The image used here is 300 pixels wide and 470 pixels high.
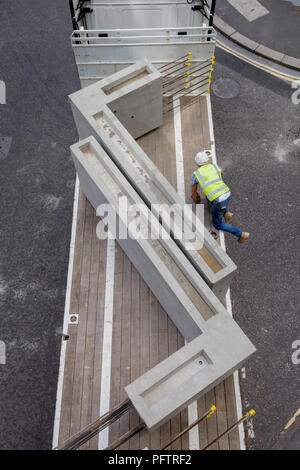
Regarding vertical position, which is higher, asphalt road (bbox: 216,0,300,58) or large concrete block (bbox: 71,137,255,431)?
asphalt road (bbox: 216,0,300,58)

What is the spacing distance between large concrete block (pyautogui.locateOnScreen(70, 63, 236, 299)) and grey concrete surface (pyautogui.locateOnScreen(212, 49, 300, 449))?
2755 mm

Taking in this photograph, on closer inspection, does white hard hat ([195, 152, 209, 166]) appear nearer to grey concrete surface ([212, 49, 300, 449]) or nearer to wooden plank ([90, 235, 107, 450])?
wooden plank ([90, 235, 107, 450])

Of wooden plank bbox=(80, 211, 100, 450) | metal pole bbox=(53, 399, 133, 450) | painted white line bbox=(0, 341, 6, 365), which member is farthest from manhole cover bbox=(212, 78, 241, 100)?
metal pole bbox=(53, 399, 133, 450)

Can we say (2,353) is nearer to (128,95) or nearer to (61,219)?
(61,219)

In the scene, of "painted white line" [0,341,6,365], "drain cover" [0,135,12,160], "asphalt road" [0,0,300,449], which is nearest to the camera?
"asphalt road" [0,0,300,449]

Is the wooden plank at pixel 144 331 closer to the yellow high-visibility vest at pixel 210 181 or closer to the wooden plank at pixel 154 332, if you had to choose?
the wooden plank at pixel 154 332

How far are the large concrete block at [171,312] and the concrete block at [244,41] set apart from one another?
920 cm

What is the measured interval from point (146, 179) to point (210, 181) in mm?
1447

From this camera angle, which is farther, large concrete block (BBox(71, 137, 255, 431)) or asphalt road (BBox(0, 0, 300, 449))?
asphalt road (BBox(0, 0, 300, 449))

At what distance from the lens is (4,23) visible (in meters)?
15.4

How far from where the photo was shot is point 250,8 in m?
15.2

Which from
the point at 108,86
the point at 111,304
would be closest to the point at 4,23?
the point at 108,86

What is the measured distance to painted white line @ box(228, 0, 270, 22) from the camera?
49.3ft

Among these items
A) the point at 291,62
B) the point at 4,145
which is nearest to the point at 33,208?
the point at 4,145
